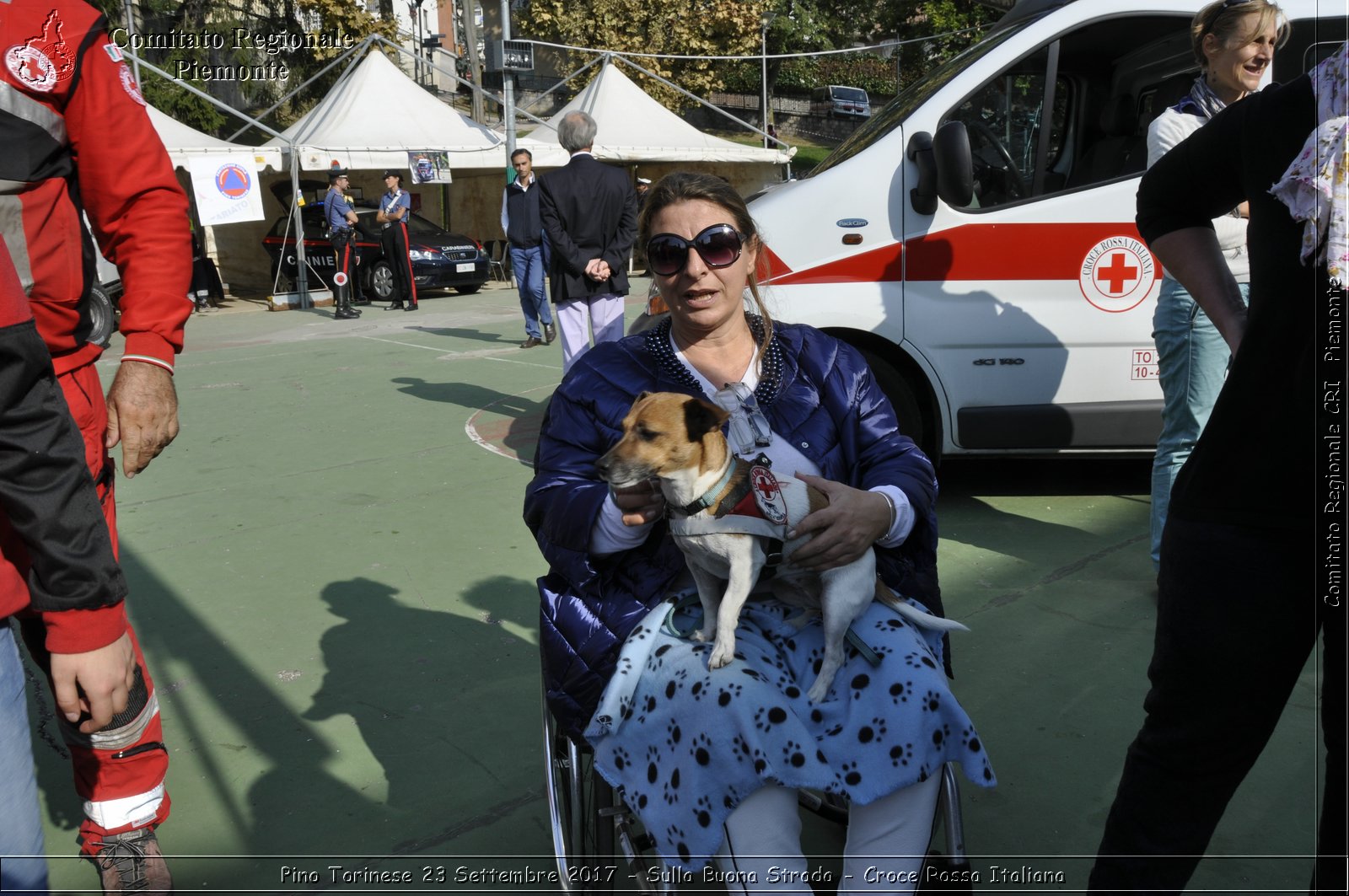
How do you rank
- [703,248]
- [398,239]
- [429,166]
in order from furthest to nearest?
[429,166], [398,239], [703,248]

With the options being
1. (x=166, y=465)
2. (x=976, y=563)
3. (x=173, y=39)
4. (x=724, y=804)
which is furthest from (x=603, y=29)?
(x=724, y=804)

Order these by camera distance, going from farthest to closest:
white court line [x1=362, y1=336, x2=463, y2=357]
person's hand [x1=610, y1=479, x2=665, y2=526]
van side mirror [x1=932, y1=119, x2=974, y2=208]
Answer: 1. white court line [x1=362, y1=336, x2=463, y2=357]
2. van side mirror [x1=932, y1=119, x2=974, y2=208]
3. person's hand [x1=610, y1=479, x2=665, y2=526]

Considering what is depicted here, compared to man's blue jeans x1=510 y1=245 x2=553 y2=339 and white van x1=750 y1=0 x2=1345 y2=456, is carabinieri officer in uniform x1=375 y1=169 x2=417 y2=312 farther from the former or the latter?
white van x1=750 y1=0 x2=1345 y2=456

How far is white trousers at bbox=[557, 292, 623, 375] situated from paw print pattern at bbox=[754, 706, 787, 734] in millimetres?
5144

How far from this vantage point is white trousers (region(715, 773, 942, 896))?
195 cm

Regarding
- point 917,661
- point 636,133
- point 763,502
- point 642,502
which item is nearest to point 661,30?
point 636,133

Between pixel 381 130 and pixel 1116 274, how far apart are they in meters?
15.9

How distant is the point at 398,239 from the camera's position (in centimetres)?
1684

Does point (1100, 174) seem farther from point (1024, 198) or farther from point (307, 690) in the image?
point (307, 690)

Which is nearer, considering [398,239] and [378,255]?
[398,239]

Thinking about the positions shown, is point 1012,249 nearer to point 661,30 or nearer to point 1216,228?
point 1216,228

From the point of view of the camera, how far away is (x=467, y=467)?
21.4 ft

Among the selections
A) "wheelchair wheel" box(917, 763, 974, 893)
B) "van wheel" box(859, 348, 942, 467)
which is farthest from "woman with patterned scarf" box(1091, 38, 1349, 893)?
"van wheel" box(859, 348, 942, 467)

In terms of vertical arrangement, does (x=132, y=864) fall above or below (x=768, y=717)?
below
